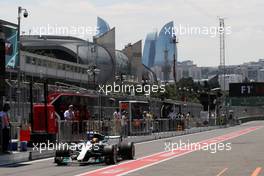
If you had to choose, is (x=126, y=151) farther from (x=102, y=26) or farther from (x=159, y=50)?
(x=159, y=50)

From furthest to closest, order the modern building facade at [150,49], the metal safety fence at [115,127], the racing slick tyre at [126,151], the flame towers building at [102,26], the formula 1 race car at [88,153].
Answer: the modern building facade at [150,49], the flame towers building at [102,26], the metal safety fence at [115,127], the racing slick tyre at [126,151], the formula 1 race car at [88,153]

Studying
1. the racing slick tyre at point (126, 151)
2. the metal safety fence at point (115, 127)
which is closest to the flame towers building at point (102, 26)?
the metal safety fence at point (115, 127)

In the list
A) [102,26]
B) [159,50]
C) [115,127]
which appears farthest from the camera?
[159,50]

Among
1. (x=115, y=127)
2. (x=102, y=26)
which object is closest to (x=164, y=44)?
(x=102, y=26)

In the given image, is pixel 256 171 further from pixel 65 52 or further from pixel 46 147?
pixel 65 52

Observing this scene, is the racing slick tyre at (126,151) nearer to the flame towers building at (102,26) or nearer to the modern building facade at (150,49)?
the flame towers building at (102,26)

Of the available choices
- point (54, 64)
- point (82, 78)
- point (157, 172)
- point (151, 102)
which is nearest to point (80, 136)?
point (157, 172)

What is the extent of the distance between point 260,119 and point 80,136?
331ft

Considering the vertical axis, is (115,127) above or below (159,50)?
below

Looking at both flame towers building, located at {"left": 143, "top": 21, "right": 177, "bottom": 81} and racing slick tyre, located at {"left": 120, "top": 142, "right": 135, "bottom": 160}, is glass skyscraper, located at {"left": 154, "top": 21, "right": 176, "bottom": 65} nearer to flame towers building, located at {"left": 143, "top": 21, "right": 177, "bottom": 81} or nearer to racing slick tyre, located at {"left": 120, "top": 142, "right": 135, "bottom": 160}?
flame towers building, located at {"left": 143, "top": 21, "right": 177, "bottom": 81}

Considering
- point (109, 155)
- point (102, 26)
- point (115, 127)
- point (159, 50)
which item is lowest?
point (109, 155)

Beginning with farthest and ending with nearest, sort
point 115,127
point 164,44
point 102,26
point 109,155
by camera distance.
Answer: point 164,44 < point 102,26 < point 115,127 < point 109,155

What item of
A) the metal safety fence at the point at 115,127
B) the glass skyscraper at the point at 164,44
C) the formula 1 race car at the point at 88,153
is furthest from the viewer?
the glass skyscraper at the point at 164,44

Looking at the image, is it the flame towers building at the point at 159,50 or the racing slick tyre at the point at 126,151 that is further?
the flame towers building at the point at 159,50
